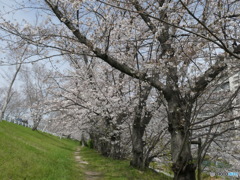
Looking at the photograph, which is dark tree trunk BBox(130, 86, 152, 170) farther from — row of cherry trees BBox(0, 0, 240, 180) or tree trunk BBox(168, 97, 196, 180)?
tree trunk BBox(168, 97, 196, 180)

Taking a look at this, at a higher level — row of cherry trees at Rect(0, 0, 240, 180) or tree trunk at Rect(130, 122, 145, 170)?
row of cherry trees at Rect(0, 0, 240, 180)

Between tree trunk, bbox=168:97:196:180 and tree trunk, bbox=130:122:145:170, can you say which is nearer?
tree trunk, bbox=168:97:196:180

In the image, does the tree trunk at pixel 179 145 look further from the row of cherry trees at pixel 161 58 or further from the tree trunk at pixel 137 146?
the tree trunk at pixel 137 146

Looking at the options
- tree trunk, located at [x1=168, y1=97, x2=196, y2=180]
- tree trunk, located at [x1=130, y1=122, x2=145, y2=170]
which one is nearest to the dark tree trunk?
tree trunk, located at [x1=130, y1=122, x2=145, y2=170]

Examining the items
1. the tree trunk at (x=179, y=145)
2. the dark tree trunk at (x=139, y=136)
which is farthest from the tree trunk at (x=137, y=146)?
the tree trunk at (x=179, y=145)

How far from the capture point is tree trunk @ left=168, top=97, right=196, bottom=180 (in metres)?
5.47

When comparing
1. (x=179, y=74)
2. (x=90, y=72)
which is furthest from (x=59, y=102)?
(x=179, y=74)

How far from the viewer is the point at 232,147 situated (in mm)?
10016

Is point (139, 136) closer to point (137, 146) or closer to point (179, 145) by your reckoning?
point (137, 146)

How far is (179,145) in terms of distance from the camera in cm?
562

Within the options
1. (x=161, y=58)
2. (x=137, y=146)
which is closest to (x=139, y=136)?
(x=137, y=146)

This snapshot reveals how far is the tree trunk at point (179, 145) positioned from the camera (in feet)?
18.0

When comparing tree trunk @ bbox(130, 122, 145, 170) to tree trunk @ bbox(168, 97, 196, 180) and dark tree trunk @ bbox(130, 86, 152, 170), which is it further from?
tree trunk @ bbox(168, 97, 196, 180)

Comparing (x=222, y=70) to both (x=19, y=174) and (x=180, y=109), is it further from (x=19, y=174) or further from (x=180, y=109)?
(x=19, y=174)
